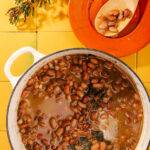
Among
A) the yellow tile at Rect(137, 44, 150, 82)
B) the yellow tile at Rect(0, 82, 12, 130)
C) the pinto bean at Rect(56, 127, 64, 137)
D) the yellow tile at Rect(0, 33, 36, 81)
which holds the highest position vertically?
the yellow tile at Rect(0, 33, 36, 81)

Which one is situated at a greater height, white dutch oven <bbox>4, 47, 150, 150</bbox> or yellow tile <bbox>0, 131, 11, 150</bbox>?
white dutch oven <bbox>4, 47, 150, 150</bbox>

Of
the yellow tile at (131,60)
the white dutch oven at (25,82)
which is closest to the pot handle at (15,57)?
the white dutch oven at (25,82)

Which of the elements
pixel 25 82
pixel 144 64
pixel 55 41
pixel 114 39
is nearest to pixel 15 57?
pixel 25 82

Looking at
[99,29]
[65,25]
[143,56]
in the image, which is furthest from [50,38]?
[143,56]

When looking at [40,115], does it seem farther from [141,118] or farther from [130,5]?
[130,5]

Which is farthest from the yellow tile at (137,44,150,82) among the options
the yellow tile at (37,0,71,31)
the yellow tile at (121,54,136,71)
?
the yellow tile at (37,0,71,31)

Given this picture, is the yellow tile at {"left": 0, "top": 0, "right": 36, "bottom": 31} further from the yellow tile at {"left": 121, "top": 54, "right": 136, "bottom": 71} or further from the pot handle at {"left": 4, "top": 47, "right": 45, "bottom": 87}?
the yellow tile at {"left": 121, "top": 54, "right": 136, "bottom": 71}

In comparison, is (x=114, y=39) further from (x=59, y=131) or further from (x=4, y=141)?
(x=4, y=141)

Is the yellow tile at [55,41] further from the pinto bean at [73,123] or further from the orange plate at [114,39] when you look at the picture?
the pinto bean at [73,123]
